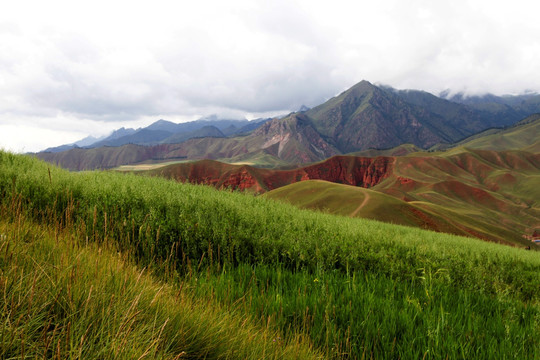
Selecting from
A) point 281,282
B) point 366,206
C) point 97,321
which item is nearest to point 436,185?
point 366,206

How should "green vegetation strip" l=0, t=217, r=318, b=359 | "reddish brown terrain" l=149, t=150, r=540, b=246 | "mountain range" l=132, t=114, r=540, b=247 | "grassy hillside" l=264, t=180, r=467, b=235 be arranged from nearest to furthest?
"green vegetation strip" l=0, t=217, r=318, b=359, "grassy hillside" l=264, t=180, r=467, b=235, "mountain range" l=132, t=114, r=540, b=247, "reddish brown terrain" l=149, t=150, r=540, b=246

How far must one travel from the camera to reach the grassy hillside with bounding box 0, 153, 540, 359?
323 cm

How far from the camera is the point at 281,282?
529cm

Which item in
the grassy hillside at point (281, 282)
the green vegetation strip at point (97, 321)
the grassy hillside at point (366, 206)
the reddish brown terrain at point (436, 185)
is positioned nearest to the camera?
the green vegetation strip at point (97, 321)

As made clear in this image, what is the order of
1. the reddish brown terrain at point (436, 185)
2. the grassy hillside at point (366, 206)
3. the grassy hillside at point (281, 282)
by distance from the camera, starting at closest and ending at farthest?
the grassy hillside at point (281, 282) → the grassy hillside at point (366, 206) → the reddish brown terrain at point (436, 185)

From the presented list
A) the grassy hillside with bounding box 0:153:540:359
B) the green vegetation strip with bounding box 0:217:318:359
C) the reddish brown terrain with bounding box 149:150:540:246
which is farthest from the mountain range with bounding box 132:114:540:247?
the green vegetation strip with bounding box 0:217:318:359

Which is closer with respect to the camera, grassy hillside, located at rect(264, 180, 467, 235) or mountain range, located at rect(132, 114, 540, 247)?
grassy hillside, located at rect(264, 180, 467, 235)

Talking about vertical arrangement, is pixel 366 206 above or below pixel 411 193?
above

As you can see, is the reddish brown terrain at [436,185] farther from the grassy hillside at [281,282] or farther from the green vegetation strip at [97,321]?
the green vegetation strip at [97,321]

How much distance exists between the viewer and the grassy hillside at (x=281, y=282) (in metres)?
3.23

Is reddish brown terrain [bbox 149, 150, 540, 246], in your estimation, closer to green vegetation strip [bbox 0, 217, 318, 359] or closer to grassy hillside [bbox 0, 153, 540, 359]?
grassy hillside [bbox 0, 153, 540, 359]

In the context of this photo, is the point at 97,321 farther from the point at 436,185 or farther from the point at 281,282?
the point at 436,185

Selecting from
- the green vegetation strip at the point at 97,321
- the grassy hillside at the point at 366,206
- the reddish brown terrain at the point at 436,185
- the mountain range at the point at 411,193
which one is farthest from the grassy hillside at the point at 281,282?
the reddish brown terrain at the point at 436,185

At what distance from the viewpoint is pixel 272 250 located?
709 cm
